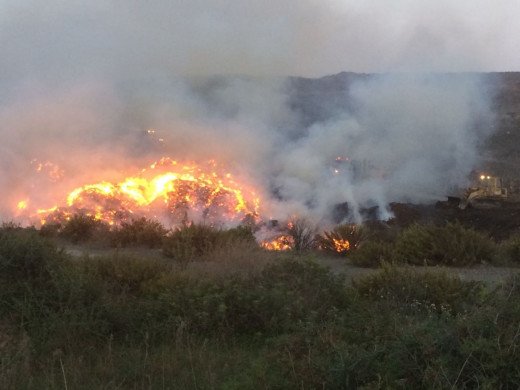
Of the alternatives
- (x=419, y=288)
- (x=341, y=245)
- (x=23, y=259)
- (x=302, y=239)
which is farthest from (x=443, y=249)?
(x=23, y=259)

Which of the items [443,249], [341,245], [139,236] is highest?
[139,236]

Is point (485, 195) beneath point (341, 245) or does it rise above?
above

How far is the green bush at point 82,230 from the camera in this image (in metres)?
13.3

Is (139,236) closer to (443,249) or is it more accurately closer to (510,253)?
(443,249)

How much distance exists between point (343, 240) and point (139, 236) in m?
4.56

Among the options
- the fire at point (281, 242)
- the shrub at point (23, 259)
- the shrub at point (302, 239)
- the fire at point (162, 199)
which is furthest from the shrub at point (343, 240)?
the shrub at point (23, 259)

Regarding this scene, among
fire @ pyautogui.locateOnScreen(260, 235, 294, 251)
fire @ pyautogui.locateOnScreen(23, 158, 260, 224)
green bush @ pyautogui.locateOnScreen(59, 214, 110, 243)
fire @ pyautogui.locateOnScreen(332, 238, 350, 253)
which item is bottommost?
fire @ pyautogui.locateOnScreen(332, 238, 350, 253)

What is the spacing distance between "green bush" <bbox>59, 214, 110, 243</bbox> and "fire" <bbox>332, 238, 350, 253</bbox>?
17.7 feet

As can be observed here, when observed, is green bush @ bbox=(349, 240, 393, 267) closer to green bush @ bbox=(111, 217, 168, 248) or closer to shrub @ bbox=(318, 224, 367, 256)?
shrub @ bbox=(318, 224, 367, 256)

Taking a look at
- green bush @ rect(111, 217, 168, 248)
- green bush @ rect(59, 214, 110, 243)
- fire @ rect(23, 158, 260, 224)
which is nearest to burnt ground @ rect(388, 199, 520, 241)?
fire @ rect(23, 158, 260, 224)

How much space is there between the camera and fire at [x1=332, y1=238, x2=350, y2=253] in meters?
11.6

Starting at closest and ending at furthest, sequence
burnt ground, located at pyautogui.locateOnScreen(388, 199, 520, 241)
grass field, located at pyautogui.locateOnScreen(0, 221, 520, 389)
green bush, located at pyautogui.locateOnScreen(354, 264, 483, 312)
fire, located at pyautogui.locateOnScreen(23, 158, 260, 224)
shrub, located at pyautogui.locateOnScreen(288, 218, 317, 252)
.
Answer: grass field, located at pyautogui.locateOnScreen(0, 221, 520, 389) < green bush, located at pyautogui.locateOnScreen(354, 264, 483, 312) < shrub, located at pyautogui.locateOnScreen(288, 218, 317, 252) < burnt ground, located at pyautogui.locateOnScreen(388, 199, 520, 241) < fire, located at pyautogui.locateOnScreen(23, 158, 260, 224)

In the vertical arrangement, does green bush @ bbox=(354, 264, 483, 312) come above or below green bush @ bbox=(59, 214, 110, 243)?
below

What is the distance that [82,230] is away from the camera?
1368 centimetres
